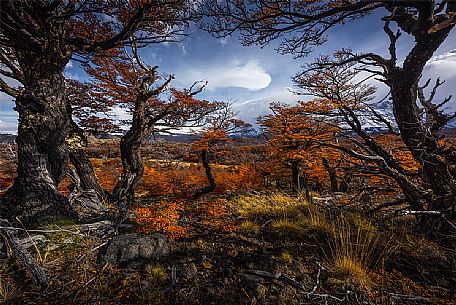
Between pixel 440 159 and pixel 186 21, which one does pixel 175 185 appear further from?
pixel 440 159

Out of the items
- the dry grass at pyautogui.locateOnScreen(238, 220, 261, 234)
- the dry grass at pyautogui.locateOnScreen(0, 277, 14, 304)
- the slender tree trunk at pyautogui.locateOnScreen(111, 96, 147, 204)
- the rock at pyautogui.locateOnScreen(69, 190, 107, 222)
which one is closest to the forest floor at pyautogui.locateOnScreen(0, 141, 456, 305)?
the dry grass at pyautogui.locateOnScreen(0, 277, 14, 304)

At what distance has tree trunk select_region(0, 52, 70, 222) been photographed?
3004mm

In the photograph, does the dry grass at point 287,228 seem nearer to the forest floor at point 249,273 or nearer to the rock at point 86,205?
the forest floor at point 249,273

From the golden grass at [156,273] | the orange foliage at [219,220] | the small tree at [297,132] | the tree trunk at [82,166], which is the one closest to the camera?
the golden grass at [156,273]

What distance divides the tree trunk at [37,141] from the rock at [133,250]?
158 cm

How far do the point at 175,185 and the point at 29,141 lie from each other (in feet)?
24.4

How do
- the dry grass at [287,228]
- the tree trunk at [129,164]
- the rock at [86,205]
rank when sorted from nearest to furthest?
1. the dry grass at [287,228]
2. the rock at [86,205]
3. the tree trunk at [129,164]

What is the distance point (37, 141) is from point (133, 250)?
2740mm

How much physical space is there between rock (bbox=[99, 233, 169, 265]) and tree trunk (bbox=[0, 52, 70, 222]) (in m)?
1.58

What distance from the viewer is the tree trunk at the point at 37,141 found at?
3.00 metres

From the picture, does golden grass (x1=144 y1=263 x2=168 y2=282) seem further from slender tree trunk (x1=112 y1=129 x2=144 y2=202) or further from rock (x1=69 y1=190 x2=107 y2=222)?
slender tree trunk (x1=112 y1=129 x2=144 y2=202)

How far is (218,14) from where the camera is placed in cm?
320

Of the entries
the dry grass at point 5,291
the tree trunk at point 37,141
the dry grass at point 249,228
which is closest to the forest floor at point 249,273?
the dry grass at point 5,291

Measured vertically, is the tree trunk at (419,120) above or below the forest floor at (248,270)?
above
